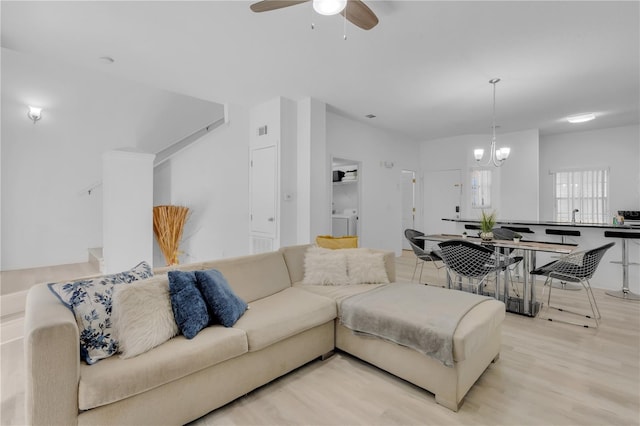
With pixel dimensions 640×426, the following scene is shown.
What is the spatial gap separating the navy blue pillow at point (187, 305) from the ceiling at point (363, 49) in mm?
2131

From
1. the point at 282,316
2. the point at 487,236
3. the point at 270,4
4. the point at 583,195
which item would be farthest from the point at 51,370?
the point at 583,195

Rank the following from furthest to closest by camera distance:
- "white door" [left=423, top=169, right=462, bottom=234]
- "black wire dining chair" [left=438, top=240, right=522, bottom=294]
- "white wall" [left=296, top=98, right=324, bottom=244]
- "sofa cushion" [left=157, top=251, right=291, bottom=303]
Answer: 1. "white door" [left=423, top=169, right=462, bottom=234]
2. "white wall" [left=296, top=98, right=324, bottom=244]
3. "black wire dining chair" [left=438, top=240, right=522, bottom=294]
4. "sofa cushion" [left=157, top=251, right=291, bottom=303]

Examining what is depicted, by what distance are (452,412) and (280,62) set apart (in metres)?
→ 3.51

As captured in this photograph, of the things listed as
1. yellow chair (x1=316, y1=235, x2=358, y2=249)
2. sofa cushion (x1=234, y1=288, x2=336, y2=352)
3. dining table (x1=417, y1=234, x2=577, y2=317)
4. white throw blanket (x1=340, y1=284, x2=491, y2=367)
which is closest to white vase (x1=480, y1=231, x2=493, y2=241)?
dining table (x1=417, y1=234, x2=577, y2=317)

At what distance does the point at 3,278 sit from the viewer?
4.60 metres

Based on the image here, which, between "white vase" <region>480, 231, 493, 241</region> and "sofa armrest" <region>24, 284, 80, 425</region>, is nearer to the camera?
"sofa armrest" <region>24, 284, 80, 425</region>

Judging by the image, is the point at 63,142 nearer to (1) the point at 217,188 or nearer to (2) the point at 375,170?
(1) the point at 217,188

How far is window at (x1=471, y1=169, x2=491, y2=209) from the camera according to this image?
6961 millimetres

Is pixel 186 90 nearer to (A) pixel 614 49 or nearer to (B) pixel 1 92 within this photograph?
(B) pixel 1 92

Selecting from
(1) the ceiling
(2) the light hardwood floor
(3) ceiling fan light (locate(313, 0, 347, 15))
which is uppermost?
(1) the ceiling

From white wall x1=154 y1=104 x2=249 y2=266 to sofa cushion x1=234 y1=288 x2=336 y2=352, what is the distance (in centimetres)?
287

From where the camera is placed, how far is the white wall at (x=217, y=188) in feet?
17.2

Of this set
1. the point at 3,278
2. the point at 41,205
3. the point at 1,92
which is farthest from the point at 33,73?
the point at 3,278

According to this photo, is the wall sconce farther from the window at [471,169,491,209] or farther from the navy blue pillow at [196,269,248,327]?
the window at [471,169,491,209]
